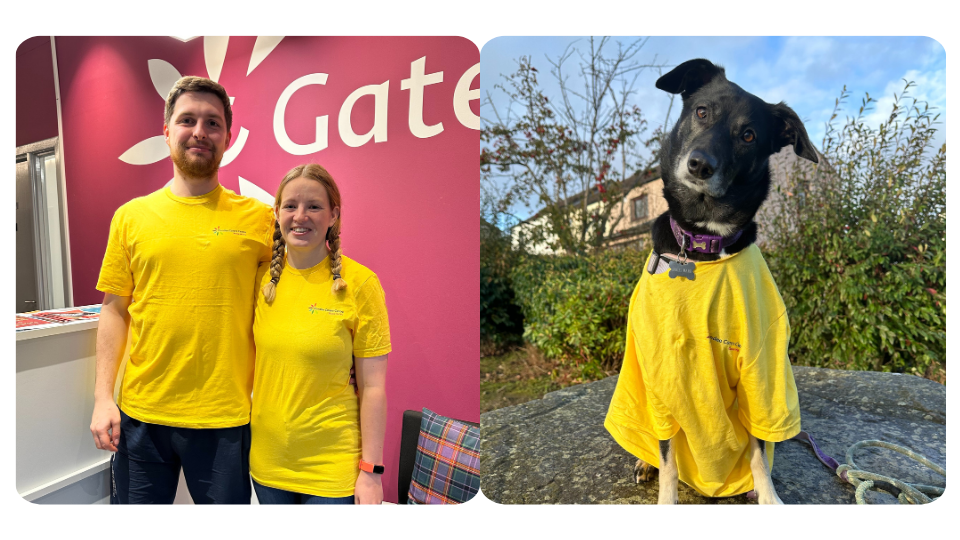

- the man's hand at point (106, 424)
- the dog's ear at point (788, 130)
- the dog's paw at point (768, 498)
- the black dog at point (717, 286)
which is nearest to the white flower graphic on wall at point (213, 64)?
the man's hand at point (106, 424)

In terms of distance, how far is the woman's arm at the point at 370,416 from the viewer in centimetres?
161

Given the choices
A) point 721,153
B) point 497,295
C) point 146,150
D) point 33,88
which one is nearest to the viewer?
point 721,153

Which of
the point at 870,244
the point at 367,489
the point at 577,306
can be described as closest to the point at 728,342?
the point at 577,306

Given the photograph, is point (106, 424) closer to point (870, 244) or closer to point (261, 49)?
point (261, 49)

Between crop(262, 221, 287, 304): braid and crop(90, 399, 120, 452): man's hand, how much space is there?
0.72 m

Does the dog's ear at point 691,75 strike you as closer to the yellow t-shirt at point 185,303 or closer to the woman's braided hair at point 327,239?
the woman's braided hair at point 327,239

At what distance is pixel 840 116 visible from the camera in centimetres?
182

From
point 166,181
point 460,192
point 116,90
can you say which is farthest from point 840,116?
point 116,90

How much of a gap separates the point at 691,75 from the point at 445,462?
1.82m

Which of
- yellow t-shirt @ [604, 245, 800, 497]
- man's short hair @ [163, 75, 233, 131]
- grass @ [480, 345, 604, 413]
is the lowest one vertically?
grass @ [480, 345, 604, 413]

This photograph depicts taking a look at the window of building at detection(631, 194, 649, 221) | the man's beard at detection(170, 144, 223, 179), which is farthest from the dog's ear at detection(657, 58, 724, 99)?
the man's beard at detection(170, 144, 223, 179)

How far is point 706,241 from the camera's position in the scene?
1529 mm

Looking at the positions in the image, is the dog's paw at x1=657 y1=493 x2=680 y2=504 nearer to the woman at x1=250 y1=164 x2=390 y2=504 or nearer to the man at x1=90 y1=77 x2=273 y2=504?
the woman at x1=250 y1=164 x2=390 y2=504

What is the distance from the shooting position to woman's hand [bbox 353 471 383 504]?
5.34ft
